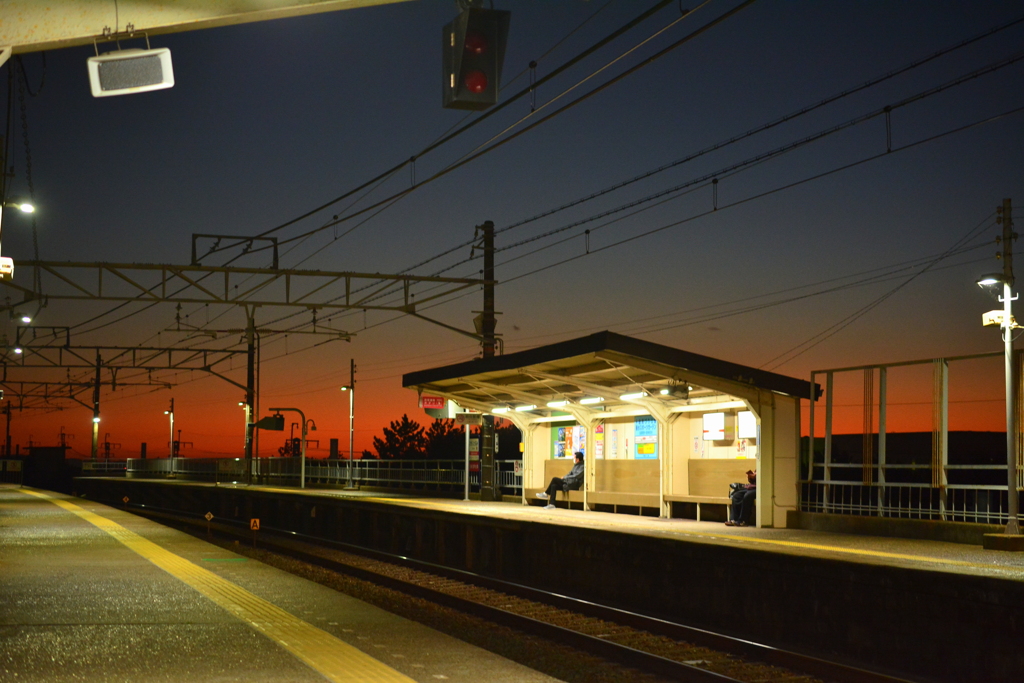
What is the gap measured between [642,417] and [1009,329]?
832cm

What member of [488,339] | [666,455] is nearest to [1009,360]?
[666,455]

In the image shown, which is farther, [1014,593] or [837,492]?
[837,492]

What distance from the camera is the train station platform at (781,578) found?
990 centimetres

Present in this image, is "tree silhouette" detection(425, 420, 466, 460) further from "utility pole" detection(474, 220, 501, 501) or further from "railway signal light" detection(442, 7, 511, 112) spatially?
"railway signal light" detection(442, 7, 511, 112)

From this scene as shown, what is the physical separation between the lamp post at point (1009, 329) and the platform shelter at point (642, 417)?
153 inches

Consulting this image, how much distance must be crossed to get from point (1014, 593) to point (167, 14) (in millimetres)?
8270

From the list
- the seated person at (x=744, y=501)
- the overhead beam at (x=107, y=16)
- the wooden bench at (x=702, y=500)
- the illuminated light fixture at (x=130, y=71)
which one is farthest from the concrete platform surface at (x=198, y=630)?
the wooden bench at (x=702, y=500)

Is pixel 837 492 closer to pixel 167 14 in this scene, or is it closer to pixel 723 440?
pixel 723 440

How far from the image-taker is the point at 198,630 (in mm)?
9070

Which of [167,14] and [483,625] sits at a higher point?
[167,14]

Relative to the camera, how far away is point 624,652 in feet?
36.8

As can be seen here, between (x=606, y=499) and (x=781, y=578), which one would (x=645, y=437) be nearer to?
(x=606, y=499)

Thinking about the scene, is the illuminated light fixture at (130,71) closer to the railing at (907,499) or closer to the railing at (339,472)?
the railing at (907,499)

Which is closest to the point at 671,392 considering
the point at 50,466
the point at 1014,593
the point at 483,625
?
the point at 483,625
